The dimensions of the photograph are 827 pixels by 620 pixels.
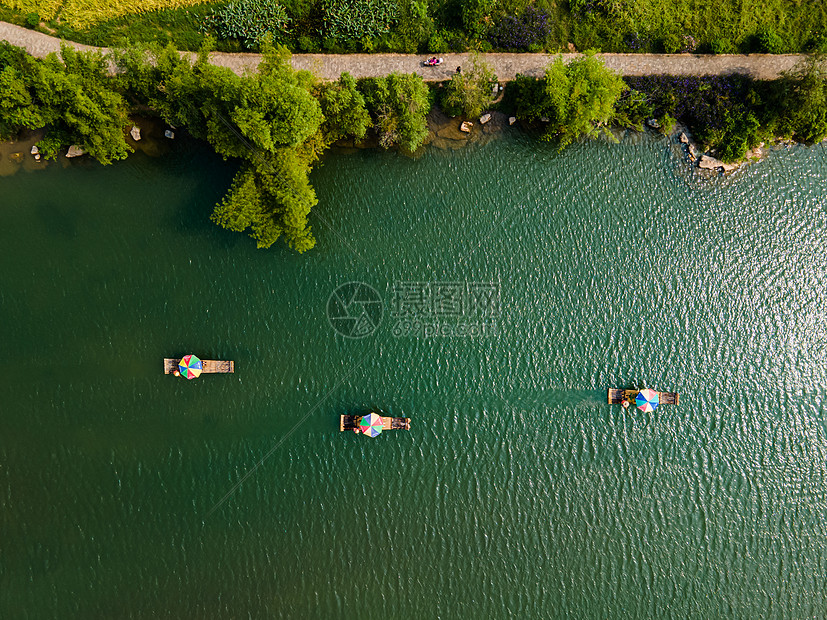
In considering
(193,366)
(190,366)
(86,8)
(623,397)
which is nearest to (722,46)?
(623,397)

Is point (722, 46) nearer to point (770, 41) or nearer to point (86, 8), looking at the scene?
point (770, 41)

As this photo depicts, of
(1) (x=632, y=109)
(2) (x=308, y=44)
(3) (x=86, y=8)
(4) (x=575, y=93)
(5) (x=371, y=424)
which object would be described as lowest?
(5) (x=371, y=424)

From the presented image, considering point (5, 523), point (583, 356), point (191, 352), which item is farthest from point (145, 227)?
point (583, 356)

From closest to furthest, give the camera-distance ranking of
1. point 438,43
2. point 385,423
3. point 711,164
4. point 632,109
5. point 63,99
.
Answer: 1. point 63,99
2. point 385,423
3. point 438,43
4. point 632,109
5. point 711,164

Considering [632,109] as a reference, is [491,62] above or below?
above

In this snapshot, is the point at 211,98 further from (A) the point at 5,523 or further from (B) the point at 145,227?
(A) the point at 5,523

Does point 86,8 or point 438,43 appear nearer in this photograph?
point 86,8
